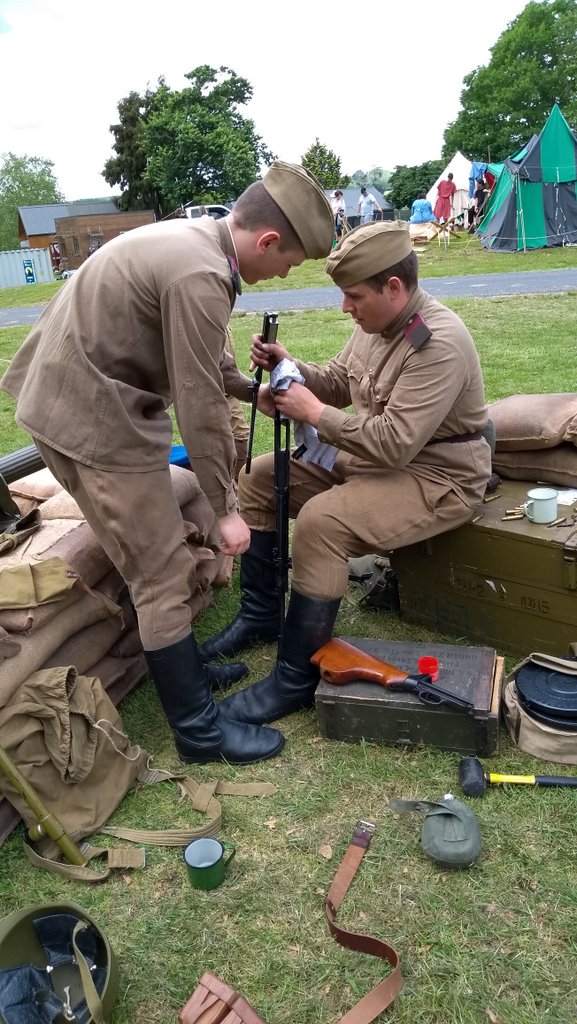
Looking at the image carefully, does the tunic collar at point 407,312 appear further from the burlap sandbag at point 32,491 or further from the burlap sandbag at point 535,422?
A: the burlap sandbag at point 32,491

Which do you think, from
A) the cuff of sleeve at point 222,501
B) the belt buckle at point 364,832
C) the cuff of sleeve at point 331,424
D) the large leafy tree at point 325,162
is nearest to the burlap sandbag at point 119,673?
the cuff of sleeve at point 222,501

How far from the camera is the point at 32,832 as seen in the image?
9.61ft

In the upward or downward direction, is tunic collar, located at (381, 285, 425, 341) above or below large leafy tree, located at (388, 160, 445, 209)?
below

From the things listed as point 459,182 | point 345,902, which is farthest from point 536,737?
point 459,182

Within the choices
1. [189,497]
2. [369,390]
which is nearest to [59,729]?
[189,497]

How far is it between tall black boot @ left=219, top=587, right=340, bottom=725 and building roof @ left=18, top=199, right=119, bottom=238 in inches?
3097

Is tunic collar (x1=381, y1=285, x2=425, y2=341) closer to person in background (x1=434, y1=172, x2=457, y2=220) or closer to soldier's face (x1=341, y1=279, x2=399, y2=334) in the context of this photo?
soldier's face (x1=341, y1=279, x2=399, y2=334)

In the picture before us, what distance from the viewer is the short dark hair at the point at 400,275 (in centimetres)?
344

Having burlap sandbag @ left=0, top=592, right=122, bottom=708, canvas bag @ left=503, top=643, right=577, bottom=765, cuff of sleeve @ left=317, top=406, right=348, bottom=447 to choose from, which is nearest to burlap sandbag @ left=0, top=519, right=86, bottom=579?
burlap sandbag @ left=0, top=592, right=122, bottom=708

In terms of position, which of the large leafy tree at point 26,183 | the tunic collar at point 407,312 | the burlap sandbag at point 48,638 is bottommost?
the burlap sandbag at point 48,638

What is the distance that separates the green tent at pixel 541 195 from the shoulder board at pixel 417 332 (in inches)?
900

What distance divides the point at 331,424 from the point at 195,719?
1.45 m

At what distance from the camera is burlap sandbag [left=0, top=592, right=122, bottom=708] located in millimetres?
3059

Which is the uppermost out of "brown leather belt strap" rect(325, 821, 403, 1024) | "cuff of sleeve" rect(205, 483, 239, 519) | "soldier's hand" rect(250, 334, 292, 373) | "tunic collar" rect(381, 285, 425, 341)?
"tunic collar" rect(381, 285, 425, 341)
